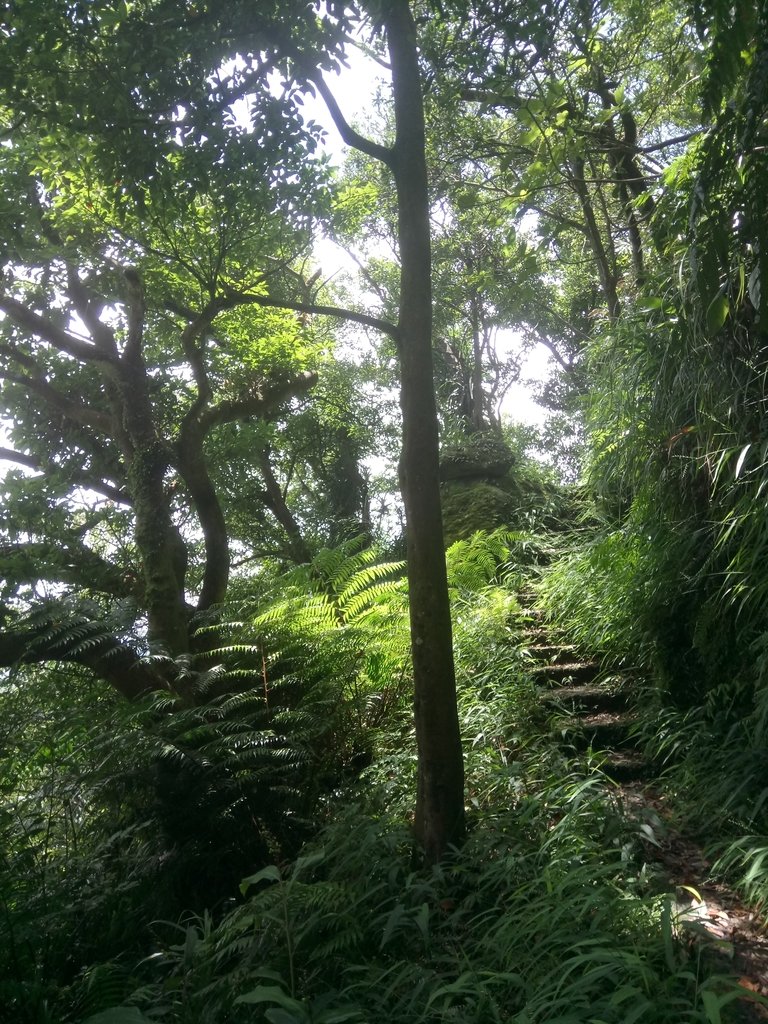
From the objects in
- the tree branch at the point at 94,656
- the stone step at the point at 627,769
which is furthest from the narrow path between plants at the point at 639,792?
the tree branch at the point at 94,656

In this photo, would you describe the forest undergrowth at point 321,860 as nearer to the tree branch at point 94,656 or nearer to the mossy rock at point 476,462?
the tree branch at point 94,656

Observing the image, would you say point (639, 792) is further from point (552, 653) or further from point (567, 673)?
point (552, 653)

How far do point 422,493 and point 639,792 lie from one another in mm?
2091

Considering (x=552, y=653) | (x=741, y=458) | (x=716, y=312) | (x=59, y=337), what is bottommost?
(x=552, y=653)

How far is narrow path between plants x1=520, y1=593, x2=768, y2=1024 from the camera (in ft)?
9.71

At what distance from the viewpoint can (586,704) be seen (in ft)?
18.3

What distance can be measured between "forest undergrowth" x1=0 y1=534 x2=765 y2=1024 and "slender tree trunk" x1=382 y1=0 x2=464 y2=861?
27 cm

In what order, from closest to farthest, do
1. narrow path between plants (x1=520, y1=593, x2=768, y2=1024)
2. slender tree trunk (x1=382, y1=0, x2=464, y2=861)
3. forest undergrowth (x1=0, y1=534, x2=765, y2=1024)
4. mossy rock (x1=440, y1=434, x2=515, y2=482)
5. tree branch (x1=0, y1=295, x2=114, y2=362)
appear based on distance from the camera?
1. forest undergrowth (x1=0, y1=534, x2=765, y2=1024)
2. narrow path between plants (x1=520, y1=593, x2=768, y2=1024)
3. slender tree trunk (x1=382, y1=0, x2=464, y2=861)
4. tree branch (x1=0, y1=295, x2=114, y2=362)
5. mossy rock (x1=440, y1=434, x2=515, y2=482)

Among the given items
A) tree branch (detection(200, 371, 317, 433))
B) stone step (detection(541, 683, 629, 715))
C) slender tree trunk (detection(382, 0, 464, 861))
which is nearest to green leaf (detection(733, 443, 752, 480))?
slender tree trunk (detection(382, 0, 464, 861))

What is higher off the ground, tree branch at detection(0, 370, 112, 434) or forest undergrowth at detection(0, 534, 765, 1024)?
tree branch at detection(0, 370, 112, 434)

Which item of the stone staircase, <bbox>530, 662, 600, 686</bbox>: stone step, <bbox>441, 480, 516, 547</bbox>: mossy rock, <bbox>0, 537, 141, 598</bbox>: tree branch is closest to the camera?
the stone staircase

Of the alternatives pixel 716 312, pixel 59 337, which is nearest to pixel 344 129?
pixel 716 312

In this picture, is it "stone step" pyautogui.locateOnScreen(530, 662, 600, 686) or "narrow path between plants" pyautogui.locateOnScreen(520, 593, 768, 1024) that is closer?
"narrow path between plants" pyautogui.locateOnScreen(520, 593, 768, 1024)

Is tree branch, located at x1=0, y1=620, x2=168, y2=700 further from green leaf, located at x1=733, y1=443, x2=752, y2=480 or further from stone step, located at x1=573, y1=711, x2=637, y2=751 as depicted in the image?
green leaf, located at x1=733, y1=443, x2=752, y2=480
